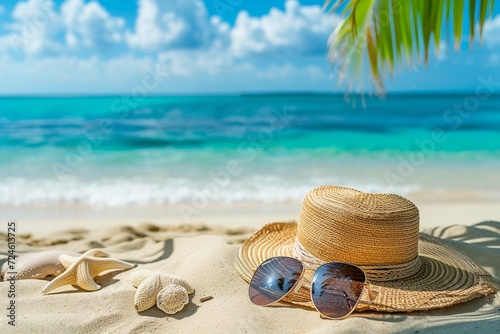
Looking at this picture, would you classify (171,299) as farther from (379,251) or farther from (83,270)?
(379,251)

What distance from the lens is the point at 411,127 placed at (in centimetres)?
1593

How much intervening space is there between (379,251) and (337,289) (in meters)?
0.29

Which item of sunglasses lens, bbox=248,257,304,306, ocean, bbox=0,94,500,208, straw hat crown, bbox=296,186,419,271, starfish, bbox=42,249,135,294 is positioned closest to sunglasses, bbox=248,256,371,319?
sunglasses lens, bbox=248,257,304,306

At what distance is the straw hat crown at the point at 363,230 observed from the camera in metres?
2.02

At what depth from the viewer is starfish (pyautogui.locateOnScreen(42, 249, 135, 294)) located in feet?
7.35

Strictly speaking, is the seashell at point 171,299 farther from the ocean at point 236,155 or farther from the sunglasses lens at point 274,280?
the ocean at point 236,155

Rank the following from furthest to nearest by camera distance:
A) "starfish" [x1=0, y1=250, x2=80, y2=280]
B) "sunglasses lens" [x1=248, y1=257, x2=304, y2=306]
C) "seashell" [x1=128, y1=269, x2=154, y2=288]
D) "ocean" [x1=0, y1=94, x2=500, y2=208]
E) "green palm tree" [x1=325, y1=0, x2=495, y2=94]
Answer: "ocean" [x1=0, y1=94, x2=500, y2=208] → "green palm tree" [x1=325, y1=0, x2=495, y2=94] → "starfish" [x1=0, y1=250, x2=80, y2=280] → "seashell" [x1=128, y1=269, x2=154, y2=288] → "sunglasses lens" [x1=248, y1=257, x2=304, y2=306]

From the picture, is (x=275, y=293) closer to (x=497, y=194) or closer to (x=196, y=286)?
(x=196, y=286)

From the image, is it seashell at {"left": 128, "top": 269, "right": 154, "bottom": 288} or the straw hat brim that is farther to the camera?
seashell at {"left": 128, "top": 269, "right": 154, "bottom": 288}

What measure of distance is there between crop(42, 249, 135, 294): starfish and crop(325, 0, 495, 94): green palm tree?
2027mm

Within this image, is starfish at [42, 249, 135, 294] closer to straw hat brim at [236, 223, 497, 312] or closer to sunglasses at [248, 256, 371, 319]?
straw hat brim at [236, 223, 497, 312]

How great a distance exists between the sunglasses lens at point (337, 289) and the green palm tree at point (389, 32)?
170 cm

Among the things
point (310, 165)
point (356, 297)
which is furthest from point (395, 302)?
point (310, 165)

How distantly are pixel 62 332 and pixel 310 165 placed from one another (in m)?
7.22
